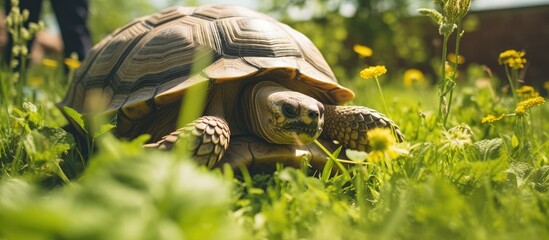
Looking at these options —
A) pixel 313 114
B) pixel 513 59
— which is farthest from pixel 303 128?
pixel 513 59

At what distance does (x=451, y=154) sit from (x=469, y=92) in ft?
5.63

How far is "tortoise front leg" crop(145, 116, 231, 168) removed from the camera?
1.58m

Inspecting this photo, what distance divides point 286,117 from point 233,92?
0.39 m

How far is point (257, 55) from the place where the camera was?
2.00 meters

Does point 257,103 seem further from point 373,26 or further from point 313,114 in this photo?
point 373,26

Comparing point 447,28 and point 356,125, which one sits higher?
point 447,28

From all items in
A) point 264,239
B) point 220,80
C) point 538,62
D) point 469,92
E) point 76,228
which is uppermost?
point 76,228

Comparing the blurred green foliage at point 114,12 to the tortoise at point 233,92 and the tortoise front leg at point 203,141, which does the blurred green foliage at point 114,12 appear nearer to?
the tortoise at point 233,92

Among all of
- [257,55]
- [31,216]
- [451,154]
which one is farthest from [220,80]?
[31,216]

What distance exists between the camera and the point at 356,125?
1982mm

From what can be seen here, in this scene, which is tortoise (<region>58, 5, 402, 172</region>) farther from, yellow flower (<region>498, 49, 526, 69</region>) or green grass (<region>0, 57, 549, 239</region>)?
yellow flower (<region>498, 49, 526, 69</region>)

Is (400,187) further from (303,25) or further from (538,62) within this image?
(538,62)

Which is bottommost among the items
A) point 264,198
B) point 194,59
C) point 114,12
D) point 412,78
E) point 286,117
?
point 114,12

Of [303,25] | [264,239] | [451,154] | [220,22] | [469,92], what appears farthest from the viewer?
[303,25]
